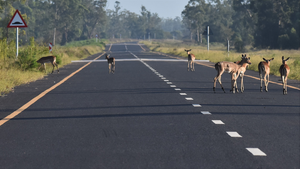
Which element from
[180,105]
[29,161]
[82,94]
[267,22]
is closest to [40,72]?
[82,94]

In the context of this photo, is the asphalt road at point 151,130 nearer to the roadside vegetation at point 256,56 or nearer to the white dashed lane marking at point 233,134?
the white dashed lane marking at point 233,134

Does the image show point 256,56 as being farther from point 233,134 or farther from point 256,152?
point 256,152

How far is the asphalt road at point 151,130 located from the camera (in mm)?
6152

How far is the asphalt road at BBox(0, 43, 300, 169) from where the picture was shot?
6.15 meters

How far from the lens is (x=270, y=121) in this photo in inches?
369

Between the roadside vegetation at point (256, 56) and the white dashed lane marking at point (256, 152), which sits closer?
the white dashed lane marking at point (256, 152)

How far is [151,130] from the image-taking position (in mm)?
8273

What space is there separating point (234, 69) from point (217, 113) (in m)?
4.05

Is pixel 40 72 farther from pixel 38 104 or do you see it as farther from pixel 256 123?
pixel 256 123

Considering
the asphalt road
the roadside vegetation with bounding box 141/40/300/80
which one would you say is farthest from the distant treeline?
the asphalt road

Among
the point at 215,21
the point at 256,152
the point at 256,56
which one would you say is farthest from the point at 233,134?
the point at 215,21

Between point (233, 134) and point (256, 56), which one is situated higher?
point (256, 56)

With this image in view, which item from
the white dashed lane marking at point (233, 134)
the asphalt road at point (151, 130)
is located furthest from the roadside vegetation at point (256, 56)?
the white dashed lane marking at point (233, 134)

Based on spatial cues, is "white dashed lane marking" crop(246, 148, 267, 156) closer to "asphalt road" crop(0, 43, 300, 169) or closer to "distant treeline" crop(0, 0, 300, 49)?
"asphalt road" crop(0, 43, 300, 169)
